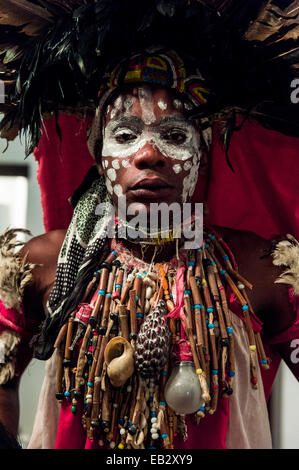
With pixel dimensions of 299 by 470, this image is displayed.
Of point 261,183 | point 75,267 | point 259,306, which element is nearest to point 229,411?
point 259,306

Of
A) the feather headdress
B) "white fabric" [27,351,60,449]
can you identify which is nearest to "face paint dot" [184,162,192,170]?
the feather headdress

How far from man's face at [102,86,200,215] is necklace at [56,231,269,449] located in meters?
0.18

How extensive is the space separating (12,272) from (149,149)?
48 cm

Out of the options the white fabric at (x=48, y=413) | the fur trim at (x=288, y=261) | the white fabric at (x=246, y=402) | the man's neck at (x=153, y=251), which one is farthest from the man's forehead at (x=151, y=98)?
the white fabric at (x=48, y=413)

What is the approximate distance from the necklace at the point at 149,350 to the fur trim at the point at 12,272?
0.66 feet

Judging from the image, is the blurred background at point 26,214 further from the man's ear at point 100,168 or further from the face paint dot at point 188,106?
the face paint dot at point 188,106

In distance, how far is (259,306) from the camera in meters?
1.69

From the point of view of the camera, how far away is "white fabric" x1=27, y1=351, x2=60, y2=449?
1606 millimetres

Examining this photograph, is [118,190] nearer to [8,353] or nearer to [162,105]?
[162,105]

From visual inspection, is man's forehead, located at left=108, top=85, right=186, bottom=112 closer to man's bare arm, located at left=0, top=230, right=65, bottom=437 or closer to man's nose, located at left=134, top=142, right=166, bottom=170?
man's nose, located at left=134, top=142, right=166, bottom=170

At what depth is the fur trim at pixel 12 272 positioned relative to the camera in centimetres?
168

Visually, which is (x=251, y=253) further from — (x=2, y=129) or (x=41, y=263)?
(x=2, y=129)

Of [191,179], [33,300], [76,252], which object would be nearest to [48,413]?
[33,300]

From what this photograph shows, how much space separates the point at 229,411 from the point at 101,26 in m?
0.96
